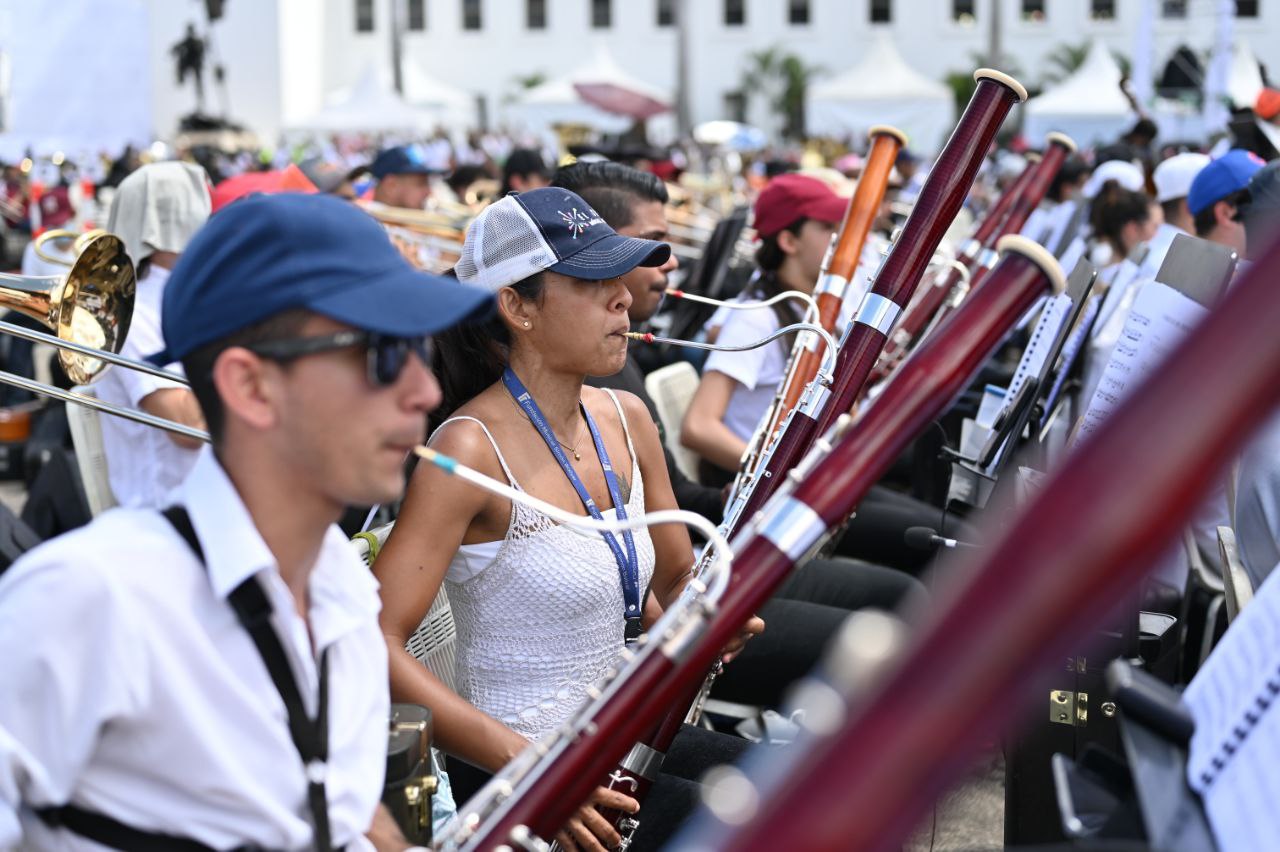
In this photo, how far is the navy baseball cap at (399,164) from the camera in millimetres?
7973

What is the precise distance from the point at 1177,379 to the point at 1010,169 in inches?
551

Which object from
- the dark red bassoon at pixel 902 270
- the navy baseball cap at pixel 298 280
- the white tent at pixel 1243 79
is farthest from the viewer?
the white tent at pixel 1243 79

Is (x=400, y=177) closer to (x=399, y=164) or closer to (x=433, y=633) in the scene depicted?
(x=399, y=164)

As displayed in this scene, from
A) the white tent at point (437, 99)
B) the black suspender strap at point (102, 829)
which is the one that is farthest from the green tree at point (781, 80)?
the black suspender strap at point (102, 829)

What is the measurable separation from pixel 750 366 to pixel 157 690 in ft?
10.3

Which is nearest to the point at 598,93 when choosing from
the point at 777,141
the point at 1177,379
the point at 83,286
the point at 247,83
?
the point at 777,141

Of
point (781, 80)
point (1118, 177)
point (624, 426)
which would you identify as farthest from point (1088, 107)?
point (781, 80)

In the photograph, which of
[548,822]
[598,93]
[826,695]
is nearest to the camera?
[826,695]

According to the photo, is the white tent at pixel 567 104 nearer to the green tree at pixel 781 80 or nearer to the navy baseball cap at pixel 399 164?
the green tree at pixel 781 80

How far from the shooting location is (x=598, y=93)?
117 feet

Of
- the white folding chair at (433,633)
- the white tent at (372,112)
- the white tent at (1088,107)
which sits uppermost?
the white folding chair at (433,633)

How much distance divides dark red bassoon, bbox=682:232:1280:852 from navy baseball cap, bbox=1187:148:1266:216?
4.13 meters

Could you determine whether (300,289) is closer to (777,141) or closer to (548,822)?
(548,822)

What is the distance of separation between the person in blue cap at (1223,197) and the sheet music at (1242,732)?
10.7ft
